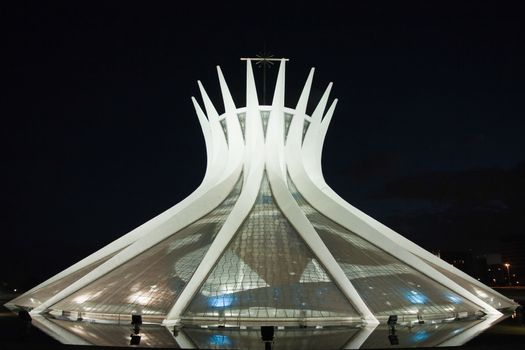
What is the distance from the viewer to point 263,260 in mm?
21438

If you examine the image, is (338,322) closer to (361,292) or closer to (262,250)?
(361,292)

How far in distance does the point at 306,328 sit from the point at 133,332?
19.0 feet

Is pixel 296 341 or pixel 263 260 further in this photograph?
pixel 263 260

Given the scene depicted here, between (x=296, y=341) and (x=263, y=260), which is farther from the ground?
(x=263, y=260)

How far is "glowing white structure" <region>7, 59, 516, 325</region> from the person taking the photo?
1905cm

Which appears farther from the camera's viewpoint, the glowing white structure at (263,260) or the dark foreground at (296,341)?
the glowing white structure at (263,260)

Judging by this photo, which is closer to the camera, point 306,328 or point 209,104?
point 306,328

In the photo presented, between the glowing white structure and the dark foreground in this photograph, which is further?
the glowing white structure

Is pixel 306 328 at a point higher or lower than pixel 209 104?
lower

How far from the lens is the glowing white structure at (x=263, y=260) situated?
750 inches

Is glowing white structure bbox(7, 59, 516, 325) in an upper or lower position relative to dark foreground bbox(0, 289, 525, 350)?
upper

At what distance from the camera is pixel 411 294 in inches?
816

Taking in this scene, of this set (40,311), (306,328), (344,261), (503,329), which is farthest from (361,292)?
Result: (40,311)

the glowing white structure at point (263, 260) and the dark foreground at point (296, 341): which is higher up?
the glowing white structure at point (263, 260)
